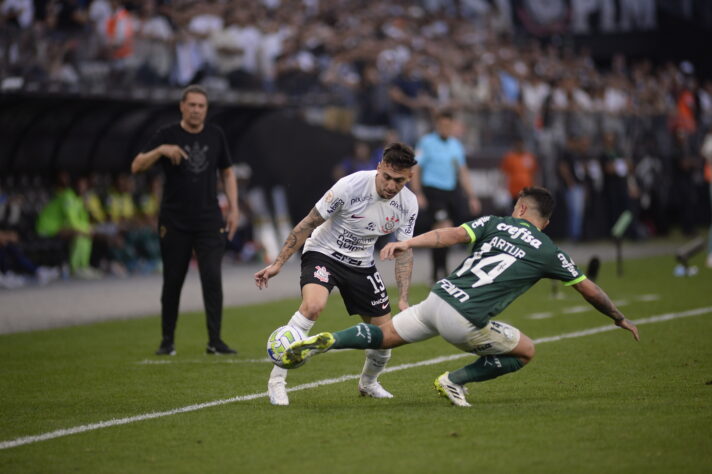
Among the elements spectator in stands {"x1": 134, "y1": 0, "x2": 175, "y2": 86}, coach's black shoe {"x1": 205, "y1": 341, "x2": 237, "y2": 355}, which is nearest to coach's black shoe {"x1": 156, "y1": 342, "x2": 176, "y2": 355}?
coach's black shoe {"x1": 205, "y1": 341, "x2": 237, "y2": 355}

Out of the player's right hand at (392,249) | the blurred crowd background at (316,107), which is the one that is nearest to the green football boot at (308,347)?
the player's right hand at (392,249)

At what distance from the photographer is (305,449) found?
6.62m

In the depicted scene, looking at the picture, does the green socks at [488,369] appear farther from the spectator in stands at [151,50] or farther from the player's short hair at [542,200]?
the spectator in stands at [151,50]

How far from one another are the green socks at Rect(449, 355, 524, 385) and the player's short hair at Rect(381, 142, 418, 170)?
4.26ft

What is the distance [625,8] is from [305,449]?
33.7 metres

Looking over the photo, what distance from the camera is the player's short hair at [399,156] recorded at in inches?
314

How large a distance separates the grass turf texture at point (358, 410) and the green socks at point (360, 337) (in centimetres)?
42

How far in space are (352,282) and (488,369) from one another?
114 centimetres

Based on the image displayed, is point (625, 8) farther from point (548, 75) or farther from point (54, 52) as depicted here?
point (54, 52)

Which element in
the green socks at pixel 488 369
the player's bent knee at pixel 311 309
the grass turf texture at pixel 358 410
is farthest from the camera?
the player's bent knee at pixel 311 309

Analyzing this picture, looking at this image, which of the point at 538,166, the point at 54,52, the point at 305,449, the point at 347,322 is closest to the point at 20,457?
the point at 305,449

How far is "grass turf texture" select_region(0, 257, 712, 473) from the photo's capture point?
250 inches

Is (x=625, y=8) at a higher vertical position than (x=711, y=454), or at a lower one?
higher

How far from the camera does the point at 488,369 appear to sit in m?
7.87
